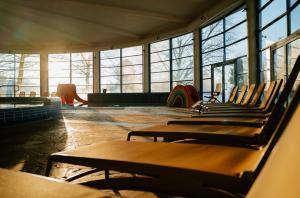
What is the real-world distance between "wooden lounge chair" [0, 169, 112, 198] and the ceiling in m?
12.2

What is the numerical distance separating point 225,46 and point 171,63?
14.4ft

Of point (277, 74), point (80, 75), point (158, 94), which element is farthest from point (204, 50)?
point (80, 75)

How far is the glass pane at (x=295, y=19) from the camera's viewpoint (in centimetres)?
710

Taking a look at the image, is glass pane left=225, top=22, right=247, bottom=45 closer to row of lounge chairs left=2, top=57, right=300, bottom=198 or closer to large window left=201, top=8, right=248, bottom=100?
large window left=201, top=8, right=248, bottom=100

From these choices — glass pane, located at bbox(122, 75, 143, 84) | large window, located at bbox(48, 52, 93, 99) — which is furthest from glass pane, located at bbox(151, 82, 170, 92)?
large window, located at bbox(48, 52, 93, 99)

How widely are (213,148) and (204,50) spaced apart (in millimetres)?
13936

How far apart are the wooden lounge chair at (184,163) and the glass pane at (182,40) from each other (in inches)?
592

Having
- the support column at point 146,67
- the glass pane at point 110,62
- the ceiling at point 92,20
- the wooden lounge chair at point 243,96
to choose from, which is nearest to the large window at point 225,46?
the ceiling at point 92,20

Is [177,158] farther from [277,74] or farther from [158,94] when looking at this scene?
[158,94]

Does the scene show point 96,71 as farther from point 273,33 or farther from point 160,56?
point 273,33

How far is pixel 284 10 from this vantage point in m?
8.01

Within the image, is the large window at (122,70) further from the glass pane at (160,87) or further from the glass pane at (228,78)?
the glass pane at (228,78)

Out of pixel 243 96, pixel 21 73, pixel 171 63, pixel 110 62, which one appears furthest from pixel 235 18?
pixel 21 73

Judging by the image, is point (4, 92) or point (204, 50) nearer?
point (204, 50)
